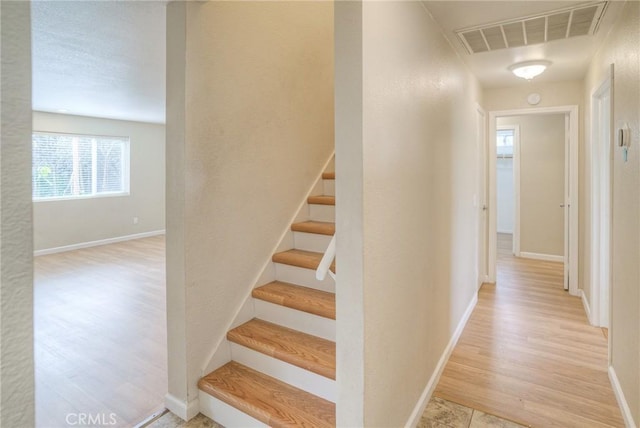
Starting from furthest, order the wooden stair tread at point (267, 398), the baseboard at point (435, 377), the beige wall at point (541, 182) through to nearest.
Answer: the beige wall at point (541, 182)
the baseboard at point (435, 377)
the wooden stair tread at point (267, 398)

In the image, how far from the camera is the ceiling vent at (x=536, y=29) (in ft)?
6.77

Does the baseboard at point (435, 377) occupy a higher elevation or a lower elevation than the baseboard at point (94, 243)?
lower

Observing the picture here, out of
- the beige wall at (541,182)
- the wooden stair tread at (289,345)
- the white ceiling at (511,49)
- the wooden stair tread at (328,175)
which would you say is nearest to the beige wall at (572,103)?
the white ceiling at (511,49)

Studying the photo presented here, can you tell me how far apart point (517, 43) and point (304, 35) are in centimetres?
159

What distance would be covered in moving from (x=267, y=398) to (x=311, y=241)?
1.11 metres

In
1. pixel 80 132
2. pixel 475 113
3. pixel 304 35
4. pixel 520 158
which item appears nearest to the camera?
pixel 304 35

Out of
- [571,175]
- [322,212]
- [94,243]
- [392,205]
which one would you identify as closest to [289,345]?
[392,205]

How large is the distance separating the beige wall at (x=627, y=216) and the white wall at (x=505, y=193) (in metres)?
5.16

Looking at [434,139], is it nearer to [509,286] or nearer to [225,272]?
[225,272]

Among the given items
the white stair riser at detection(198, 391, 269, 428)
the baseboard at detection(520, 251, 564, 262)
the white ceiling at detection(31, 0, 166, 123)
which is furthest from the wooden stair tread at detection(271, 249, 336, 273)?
the baseboard at detection(520, 251, 564, 262)

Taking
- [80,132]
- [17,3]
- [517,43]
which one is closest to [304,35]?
[517,43]

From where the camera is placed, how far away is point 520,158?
5652 mm

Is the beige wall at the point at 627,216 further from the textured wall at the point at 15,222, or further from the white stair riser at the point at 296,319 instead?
the textured wall at the point at 15,222

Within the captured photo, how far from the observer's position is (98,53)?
3.04 metres
